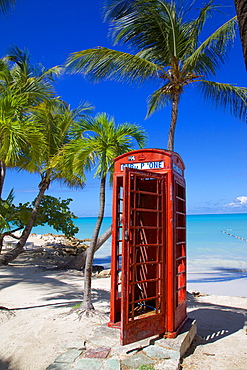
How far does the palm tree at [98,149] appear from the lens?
267 inches

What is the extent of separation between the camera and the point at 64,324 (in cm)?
613

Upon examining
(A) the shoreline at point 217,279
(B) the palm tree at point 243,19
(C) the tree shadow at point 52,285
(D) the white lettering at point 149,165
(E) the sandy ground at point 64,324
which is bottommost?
(A) the shoreline at point 217,279

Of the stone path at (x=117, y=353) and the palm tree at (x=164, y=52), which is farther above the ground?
the palm tree at (x=164, y=52)

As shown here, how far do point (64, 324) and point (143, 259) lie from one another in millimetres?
2046

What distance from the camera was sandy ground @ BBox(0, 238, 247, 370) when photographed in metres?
4.72

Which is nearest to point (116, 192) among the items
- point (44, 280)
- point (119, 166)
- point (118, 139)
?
point (119, 166)

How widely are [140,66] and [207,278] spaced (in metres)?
10.6

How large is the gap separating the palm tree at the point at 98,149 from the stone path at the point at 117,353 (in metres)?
2.09

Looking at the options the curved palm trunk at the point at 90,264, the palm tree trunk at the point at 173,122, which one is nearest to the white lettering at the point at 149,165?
the curved palm trunk at the point at 90,264

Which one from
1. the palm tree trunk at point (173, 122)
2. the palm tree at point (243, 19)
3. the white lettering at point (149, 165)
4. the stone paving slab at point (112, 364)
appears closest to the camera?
the palm tree at point (243, 19)

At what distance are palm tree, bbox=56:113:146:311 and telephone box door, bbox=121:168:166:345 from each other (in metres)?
1.33

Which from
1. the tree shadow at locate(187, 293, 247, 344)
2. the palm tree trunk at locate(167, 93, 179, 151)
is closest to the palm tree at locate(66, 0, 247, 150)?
the palm tree trunk at locate(167, 93, 179, 151)

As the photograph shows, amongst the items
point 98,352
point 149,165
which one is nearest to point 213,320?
point 98,352

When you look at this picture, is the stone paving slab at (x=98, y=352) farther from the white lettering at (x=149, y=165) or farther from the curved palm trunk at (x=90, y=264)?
the white lettering at (x=149, y=165)
